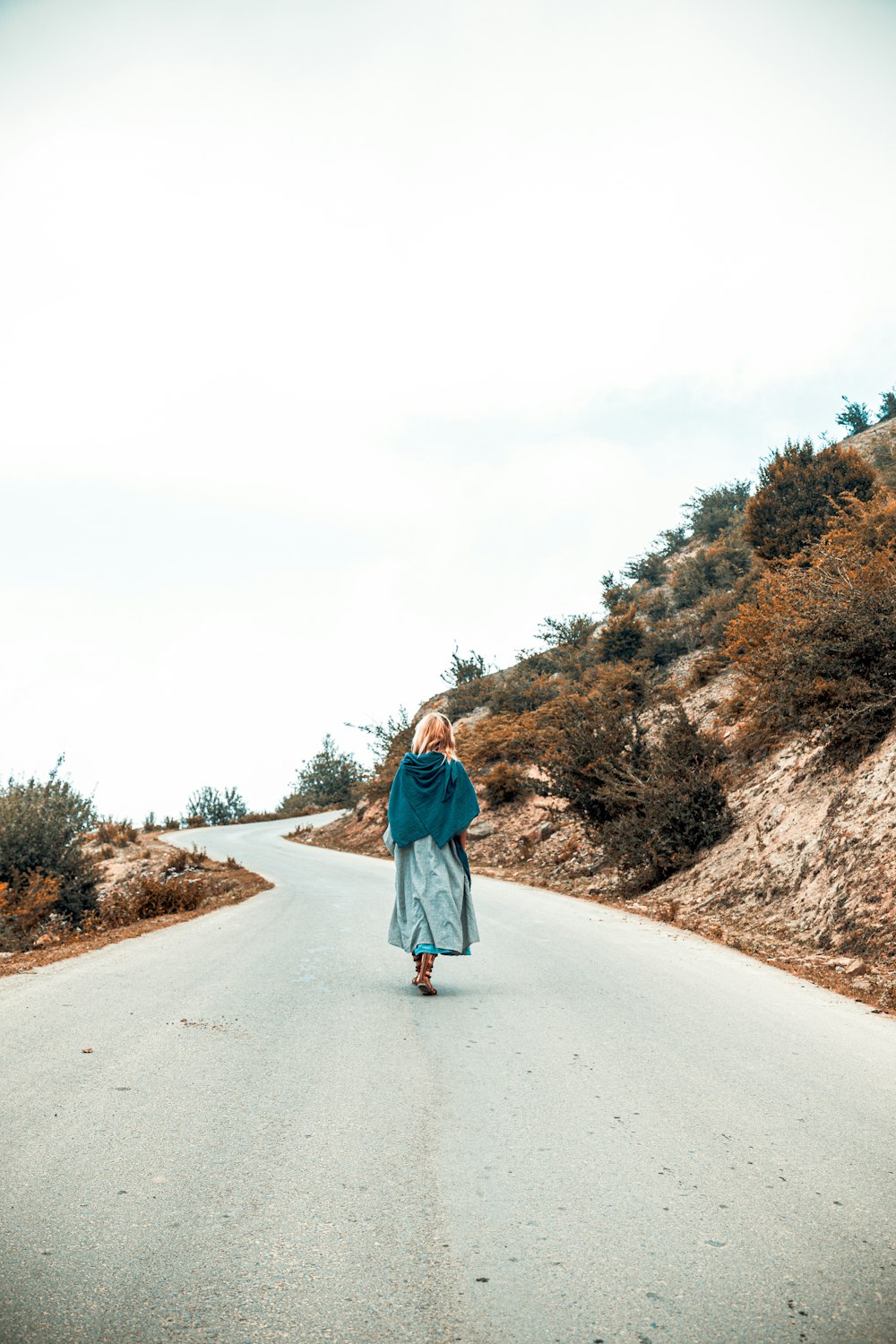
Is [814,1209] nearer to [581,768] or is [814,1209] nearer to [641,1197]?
[641,1197]

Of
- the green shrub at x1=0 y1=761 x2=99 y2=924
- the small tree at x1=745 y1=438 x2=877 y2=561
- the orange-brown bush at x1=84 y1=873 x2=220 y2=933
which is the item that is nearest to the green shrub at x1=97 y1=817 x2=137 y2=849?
the green shrub at x1=0 y1=761 x2=99 y2=924

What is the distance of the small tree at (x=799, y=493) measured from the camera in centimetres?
2281

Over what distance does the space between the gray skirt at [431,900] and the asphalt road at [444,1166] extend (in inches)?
17.6

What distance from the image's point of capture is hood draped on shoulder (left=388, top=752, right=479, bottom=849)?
6.94 metres

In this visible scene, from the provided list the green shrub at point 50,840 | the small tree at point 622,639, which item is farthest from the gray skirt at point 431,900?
the small tree at point 622,639

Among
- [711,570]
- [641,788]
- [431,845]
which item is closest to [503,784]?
[641,788]

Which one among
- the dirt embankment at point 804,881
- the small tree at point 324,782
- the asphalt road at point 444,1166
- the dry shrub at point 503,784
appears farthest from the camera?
the small tree at point 324,782

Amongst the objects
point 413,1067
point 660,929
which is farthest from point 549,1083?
point 660,929

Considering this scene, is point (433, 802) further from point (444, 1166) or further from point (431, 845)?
point (444, 1166)

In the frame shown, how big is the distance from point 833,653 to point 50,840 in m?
14.6

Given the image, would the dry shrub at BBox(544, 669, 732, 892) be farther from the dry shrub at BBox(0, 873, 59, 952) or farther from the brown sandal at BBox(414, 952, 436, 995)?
the dry shrub at BBox(0, 873, 59, 952)

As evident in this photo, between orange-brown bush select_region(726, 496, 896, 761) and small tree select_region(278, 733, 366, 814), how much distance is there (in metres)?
49.6

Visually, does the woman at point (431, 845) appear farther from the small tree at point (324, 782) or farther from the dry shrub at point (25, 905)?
the small tree at point (324, 782)

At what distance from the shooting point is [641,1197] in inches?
114
